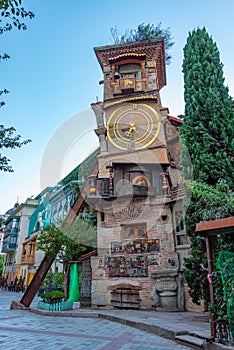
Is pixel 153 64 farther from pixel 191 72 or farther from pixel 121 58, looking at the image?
pixel 191 72

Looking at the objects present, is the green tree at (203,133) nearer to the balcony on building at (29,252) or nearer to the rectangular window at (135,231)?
the rectangular window at (135,231)

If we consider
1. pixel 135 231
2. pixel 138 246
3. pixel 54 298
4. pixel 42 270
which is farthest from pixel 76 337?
pixel 42 270

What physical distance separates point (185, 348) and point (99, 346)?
177 cm

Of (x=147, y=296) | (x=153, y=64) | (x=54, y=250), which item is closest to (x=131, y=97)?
(x=153, y=64)

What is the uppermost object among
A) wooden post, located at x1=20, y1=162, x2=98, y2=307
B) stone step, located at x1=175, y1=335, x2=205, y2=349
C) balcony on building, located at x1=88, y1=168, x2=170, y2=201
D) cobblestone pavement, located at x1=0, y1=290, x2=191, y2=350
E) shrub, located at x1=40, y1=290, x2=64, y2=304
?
balcony on building, located at x1=88, y1=168, x2=170, y2=201

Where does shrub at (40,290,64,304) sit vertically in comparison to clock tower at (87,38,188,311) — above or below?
below

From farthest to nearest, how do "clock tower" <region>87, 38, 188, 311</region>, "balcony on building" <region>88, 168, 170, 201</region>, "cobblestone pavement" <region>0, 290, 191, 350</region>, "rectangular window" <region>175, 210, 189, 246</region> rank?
"balcony on building" <region>88, 168, 170, 201</region>
"rectangular window" <region>175, 210, 189, 246</region>
"clock tower" <region>87, 38, 188, 311</region>
"cobblestone pavement" <region>0, 290, 191, 350</region>

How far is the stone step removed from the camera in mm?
5647

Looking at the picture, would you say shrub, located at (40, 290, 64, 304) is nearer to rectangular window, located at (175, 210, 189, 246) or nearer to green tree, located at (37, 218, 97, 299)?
green tree, located at (37, 218, 97, 299)

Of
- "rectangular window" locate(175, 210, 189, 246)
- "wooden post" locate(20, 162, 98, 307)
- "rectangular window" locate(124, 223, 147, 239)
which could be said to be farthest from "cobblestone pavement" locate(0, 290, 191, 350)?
"rectangular window" locate(175, 210, 189, 246)

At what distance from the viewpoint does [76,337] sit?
22.7 ft

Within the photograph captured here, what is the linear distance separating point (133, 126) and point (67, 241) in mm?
7509

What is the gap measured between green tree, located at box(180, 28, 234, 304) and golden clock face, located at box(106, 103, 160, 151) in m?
5.00

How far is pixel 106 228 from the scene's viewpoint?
528 inches
